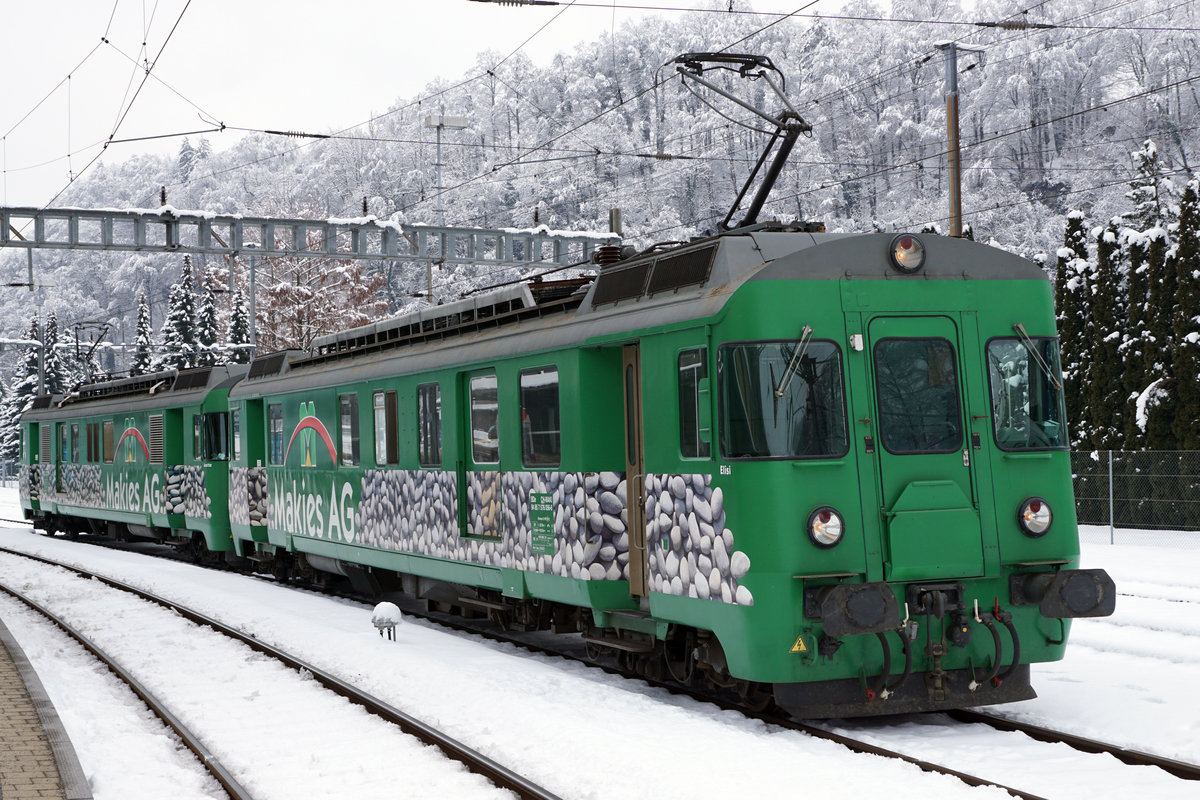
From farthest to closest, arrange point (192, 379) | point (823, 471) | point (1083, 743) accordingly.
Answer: point (192, 379), point (823, 471), point (1083, 743)

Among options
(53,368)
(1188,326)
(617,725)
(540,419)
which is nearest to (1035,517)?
(617,725)

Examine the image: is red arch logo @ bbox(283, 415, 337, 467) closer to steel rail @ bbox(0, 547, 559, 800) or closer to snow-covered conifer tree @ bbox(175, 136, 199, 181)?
steel rail @ bbox(0, 547, 559, 800)

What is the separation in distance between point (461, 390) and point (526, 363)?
5.22 ft

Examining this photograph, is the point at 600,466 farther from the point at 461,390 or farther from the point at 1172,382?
the point at 1172,382

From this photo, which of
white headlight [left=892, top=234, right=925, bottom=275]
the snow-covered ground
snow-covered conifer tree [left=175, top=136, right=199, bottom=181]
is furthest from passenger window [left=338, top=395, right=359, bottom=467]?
snow-covered conifer tree [left=175, top=136, right=199, bottom=181]

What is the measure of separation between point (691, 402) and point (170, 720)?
423 centimetres

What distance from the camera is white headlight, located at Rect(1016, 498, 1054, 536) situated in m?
9.24

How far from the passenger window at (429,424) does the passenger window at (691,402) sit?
468cm

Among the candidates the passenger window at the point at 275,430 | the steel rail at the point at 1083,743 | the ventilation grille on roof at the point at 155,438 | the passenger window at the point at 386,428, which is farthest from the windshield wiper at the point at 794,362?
the ventilation grille on roof at the point at 155,438

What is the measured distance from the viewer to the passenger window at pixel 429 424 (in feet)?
45.6

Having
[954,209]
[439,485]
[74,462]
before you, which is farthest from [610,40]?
[439,485]

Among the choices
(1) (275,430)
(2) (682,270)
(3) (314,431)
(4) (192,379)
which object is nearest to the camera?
(2) (682,270)

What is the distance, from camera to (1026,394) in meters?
9.55

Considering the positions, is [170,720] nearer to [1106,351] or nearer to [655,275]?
[655,275]
